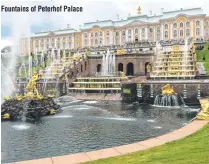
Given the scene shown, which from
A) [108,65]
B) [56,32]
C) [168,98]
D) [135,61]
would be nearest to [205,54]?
[135,61]

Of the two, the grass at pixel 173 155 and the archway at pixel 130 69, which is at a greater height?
the archway at pixel 130 69

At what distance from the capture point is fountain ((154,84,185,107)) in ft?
78.9

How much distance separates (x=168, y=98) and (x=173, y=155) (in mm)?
17097

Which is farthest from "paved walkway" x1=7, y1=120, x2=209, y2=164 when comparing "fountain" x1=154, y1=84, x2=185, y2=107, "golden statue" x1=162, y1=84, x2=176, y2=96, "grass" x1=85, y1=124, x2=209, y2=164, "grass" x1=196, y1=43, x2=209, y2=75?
"grass" x1=196, y1=43, x2=209, y2=75

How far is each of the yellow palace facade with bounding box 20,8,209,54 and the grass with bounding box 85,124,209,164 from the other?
70.8 meters

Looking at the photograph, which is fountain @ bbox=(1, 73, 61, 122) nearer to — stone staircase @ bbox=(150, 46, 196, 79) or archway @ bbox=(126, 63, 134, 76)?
stone staircase @ bbox=(150, 46, 196, 79)

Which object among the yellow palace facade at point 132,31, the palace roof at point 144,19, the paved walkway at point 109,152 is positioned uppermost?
the palace roof at point 144,19

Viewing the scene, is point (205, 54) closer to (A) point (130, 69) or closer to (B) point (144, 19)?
(A) point (130, 69)

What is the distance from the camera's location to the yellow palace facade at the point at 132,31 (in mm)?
84875

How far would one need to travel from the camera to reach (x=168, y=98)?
79.5 feet


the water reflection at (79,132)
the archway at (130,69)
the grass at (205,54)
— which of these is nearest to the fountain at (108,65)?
the archway at (130,69)

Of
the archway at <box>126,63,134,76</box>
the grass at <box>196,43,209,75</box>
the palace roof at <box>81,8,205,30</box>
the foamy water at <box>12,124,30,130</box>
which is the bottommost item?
the foamy water at <box>12,124,30,130</box>

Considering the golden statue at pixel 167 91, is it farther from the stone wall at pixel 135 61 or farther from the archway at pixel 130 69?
the archway at pixel 130 69

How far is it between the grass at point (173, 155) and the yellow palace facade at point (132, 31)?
7082 cm
